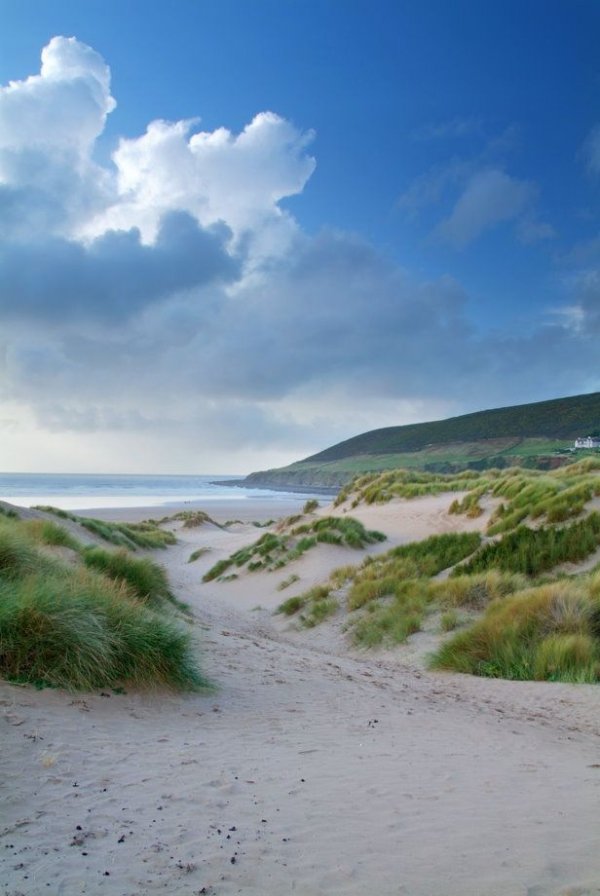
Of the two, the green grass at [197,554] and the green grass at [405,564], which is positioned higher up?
the green grass at [405,564]

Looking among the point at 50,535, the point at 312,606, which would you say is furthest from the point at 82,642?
the point at 312,606

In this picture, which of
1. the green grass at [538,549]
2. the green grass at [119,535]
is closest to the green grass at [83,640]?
the green grass at [538,549]

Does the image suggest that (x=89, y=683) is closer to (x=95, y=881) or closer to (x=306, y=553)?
(x=95, y=881)

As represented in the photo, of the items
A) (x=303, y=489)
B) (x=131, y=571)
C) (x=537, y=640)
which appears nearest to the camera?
(x=537, y=640)

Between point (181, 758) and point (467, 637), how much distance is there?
19.7ft

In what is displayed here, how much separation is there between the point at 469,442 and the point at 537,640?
7957 centimetres

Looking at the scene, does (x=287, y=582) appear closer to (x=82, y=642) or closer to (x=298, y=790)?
(x=82, y=642)

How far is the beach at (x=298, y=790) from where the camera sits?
106 inches

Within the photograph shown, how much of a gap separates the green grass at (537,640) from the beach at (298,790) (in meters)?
0.78

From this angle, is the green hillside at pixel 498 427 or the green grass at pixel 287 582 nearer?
the green grass at pixel 287 582

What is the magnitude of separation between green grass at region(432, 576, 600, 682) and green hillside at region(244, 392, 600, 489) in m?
44.7

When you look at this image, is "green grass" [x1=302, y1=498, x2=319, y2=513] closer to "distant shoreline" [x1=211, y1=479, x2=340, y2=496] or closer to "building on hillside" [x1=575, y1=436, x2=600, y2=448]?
"building on hillside" [x1=575, y1=436, x2=600, y2=448]

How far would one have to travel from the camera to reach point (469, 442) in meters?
85.2

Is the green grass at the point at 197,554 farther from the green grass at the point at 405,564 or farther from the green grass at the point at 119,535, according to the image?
the green grass at the point at 405,564
